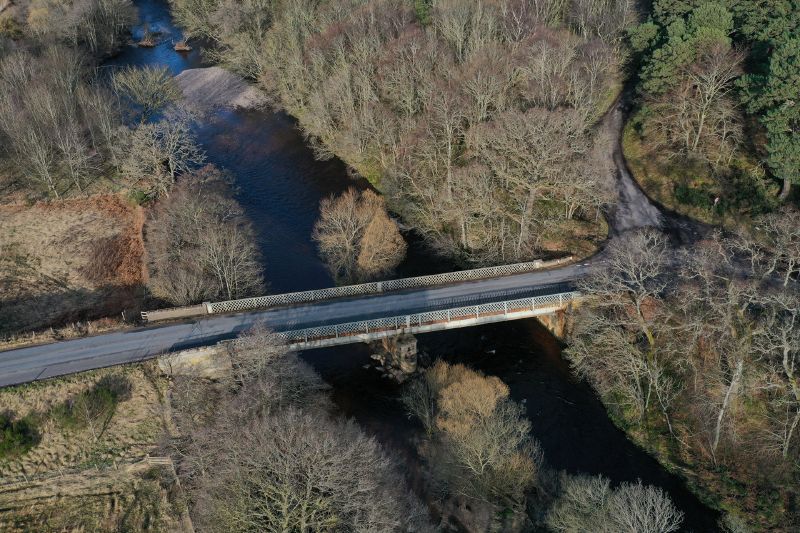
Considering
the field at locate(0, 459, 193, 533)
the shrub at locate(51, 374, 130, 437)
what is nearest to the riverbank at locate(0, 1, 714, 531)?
the field at locate(0, 459, 193, 533)

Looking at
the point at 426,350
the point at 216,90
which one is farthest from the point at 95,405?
the point at 216,90

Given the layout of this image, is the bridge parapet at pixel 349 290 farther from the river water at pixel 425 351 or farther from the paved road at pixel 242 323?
the river water at pixel 425 351

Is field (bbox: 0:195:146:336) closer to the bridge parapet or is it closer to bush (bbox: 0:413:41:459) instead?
the bridge parapet

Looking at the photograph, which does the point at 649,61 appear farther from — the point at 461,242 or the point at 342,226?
the point at 342,226

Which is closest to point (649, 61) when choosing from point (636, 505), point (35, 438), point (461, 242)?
point (461, 242)

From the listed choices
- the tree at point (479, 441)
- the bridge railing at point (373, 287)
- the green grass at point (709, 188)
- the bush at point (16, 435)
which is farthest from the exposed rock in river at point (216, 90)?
the tree at point (479, 441)

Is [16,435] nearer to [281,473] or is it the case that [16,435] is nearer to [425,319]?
[281,473]
